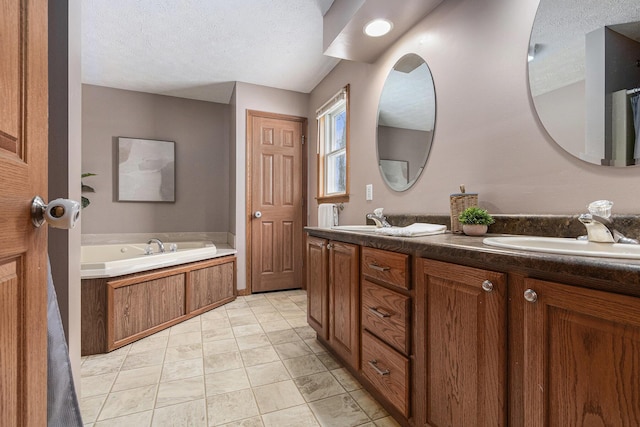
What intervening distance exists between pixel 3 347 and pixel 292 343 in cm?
188

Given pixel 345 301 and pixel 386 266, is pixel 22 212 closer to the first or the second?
pixel 386 266

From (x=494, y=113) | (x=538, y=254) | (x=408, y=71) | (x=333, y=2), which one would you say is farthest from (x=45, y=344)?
(x=333, y=2)

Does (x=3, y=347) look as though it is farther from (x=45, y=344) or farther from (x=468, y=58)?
(x=468, y=58)

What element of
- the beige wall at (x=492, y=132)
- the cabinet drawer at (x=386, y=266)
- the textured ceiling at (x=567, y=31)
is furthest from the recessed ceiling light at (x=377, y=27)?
the cabinet drawer at (x=386, y=266)

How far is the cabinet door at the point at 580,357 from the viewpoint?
57 cm

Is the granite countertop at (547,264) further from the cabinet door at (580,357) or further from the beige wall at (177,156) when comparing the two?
the beige wall at (177,156)

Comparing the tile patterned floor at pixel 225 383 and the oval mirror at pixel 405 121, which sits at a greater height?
the oval mirror at pixel 405 121

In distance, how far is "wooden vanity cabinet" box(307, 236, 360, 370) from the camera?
5.08ft

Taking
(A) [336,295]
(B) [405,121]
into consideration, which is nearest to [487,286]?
(A) [336,295]

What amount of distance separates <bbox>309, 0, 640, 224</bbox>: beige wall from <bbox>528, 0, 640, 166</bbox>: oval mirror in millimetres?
46

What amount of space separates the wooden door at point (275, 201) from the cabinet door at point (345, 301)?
6.01 feet

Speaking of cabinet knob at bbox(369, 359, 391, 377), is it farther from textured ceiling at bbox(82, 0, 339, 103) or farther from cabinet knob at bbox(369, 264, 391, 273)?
textured ceiling at bbox(82, 0, 339, 103)

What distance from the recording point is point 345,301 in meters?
1.64

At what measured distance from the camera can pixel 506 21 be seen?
1333 millimetres
